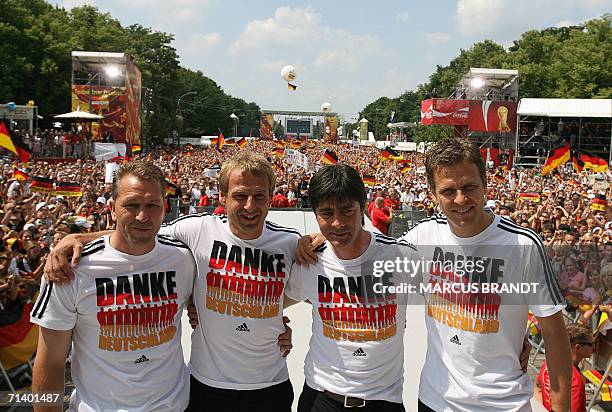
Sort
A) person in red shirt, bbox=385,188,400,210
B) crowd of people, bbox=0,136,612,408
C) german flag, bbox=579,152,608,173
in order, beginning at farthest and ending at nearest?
german flag, bbox=579,152,608,173 → person in red shirt, bbox=385,188,400,210 → crowd of people, bbox=0,136,612,408

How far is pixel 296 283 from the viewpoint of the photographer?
3.05 meters

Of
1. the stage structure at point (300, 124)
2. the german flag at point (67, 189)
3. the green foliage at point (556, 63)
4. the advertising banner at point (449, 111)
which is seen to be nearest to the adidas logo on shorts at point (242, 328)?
the german flag at point (67, 189)

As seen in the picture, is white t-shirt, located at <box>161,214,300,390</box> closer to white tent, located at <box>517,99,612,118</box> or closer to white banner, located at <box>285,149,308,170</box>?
white banner, located at <box>285,149,308,170</box>

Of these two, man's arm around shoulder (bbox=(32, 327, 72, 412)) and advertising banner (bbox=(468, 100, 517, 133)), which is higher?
advertising banner (bbox=(468, 100, 517, 133))

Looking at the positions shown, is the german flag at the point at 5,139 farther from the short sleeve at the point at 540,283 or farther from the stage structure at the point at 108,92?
the stage structure at the point at 108,92

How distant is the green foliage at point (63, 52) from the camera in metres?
42.9

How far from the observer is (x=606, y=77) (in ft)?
167

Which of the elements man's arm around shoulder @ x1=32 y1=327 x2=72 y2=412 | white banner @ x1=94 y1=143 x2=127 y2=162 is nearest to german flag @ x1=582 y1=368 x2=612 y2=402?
man's arm around shoulder @ x1=32 y1=327 x2=72 y2=412

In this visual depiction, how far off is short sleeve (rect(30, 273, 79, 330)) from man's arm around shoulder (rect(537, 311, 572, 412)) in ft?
7.50

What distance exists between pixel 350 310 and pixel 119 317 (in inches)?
46.6

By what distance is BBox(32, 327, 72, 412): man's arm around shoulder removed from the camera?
262 centimetres

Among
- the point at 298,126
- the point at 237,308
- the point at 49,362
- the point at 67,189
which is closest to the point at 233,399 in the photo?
the point at 237,308

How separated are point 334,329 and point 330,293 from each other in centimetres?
19

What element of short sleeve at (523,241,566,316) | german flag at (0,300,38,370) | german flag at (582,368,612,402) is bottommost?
german flag at (582,368,612,402)
